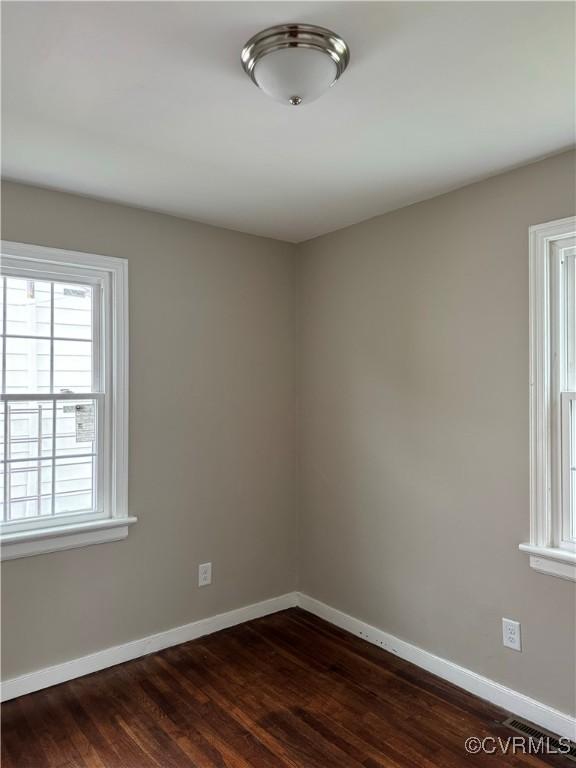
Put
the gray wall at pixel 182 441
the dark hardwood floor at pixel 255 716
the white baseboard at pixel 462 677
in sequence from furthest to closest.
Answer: the gray wall at pixel 182 441
the white baseboard at pixel 462 677
the dark hardwood floor at pixel 255 716

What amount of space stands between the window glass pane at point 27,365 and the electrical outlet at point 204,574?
4.48 ft

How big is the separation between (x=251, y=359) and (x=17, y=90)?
6.46 feet

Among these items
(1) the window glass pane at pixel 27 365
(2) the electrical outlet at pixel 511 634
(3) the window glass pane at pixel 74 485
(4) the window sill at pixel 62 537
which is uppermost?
(1) the window glass pane at pixel 27 365

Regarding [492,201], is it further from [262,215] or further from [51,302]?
[51,302]

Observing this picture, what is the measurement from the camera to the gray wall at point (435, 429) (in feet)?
7.79

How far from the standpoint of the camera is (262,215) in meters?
3.07

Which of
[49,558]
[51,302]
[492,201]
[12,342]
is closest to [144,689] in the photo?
[49,558]

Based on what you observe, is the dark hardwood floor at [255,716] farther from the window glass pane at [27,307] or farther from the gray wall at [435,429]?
the window glass pane at [27,307]

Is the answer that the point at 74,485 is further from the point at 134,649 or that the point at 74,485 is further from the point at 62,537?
the point at 134,649

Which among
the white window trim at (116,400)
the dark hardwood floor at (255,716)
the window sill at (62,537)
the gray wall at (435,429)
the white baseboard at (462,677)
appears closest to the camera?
the dark hardwood floor at (255,716)

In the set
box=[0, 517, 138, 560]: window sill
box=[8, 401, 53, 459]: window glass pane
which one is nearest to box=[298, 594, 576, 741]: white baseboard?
box=[0, 517, 138, 560]: window sill

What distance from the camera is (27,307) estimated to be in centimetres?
264

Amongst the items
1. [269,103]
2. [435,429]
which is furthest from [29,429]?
[435,429]

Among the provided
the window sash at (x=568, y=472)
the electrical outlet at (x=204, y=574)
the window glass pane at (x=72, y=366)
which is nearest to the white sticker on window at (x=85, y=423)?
the window glass pane at (x=72, y=366)
